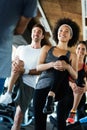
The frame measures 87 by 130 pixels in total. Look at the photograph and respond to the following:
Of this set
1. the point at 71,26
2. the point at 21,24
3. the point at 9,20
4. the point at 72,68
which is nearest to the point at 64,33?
the point at 71,26

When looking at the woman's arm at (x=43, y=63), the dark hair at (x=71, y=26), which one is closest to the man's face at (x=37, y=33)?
the dark hair at (x=71, y=26)

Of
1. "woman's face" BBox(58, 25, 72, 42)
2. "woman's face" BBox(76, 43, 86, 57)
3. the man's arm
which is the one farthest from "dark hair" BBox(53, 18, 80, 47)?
the man's arm

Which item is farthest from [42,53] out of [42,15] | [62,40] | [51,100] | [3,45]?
[42,15]

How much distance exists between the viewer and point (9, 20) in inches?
54.8

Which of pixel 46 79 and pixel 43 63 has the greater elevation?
pixel 43 63

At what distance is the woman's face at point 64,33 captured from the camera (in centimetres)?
259

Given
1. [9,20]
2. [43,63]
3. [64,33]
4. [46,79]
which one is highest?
[64,33]

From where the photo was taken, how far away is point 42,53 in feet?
8.25

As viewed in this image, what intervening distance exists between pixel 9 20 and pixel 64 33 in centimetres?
126

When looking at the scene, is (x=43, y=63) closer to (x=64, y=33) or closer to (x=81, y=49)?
(x=64, y=33)

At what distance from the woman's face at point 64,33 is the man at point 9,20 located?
3.70 feet

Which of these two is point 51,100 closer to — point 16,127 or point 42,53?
point 42,53

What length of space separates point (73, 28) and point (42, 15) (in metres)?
2.93

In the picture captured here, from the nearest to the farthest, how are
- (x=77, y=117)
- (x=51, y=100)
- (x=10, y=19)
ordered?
(x=10, y=19)
(x=51, y=100)
(x=77, y=117)
